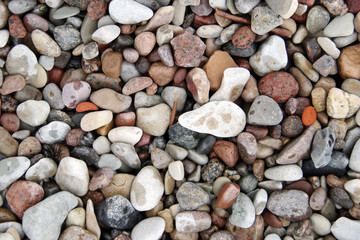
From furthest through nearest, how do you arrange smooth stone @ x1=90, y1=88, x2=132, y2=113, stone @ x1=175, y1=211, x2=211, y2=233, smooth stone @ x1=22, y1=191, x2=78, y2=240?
smooth stone @ x1=90, y1=88, x2=132, y2=113 → stone @ x1=175, y1=211, x2=211, y2=233 → smooth stone @ x1=22, y1=191, x2=78, y2=240

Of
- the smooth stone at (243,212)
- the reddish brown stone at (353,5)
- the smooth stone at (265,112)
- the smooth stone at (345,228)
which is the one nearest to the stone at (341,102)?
the smooth stone at (265,112)

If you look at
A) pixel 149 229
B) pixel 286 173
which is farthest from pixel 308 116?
pixel 149 229

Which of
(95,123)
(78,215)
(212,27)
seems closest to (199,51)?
(212,27)

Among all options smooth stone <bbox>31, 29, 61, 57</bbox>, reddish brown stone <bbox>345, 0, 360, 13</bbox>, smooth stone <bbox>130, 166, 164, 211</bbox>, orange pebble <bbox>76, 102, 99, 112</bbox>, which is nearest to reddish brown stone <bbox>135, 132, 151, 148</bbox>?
smooth stone <bbox>130, 166, 164, 211</bbox>

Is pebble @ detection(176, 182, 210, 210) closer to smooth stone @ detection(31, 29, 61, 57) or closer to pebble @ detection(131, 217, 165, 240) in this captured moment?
pebble @ detection(131, 217, 165, 240)

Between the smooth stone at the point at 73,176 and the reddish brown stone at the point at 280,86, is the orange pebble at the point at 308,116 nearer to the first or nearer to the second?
the reddish brown stone at the point at 280,86

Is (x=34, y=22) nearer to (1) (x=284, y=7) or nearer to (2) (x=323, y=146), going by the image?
(1) (x=284, y=7)
